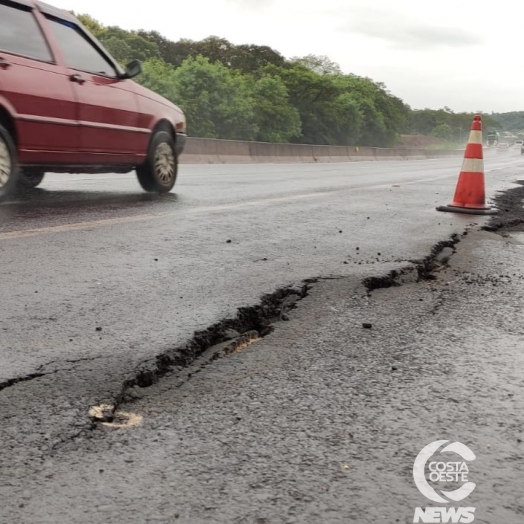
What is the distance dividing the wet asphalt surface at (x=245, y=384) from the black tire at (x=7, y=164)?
4.48 ft

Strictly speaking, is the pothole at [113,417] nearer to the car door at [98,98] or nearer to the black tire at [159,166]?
the car door at [98,98]

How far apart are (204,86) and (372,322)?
178ft

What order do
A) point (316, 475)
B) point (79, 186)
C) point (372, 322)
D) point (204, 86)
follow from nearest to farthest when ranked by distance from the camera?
point (316, 475) < point (372, 322) < point (79, 186) < point (204, 86)

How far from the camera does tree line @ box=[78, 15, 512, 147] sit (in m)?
54.8

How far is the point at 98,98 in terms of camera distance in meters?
6.86

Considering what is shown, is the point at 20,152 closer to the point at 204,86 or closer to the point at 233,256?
the point at 233,256

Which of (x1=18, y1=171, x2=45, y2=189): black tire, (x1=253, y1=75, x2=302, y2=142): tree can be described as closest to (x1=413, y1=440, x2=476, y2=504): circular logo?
(x1=18, y1=171, x2=45, y2=189): black tire

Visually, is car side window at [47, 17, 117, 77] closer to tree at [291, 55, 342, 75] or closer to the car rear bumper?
the car rear bumper

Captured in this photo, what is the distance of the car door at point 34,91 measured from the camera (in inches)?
235

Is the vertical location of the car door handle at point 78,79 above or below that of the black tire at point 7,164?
above

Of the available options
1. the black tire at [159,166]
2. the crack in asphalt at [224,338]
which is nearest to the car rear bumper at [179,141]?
the black tire at [159,166]

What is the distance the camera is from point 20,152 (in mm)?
6152

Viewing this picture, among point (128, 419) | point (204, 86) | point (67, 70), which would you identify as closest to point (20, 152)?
point (67, 70)

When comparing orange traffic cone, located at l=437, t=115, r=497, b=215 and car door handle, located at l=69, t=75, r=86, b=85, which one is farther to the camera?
orange traffic cone, located at l=437, t=115, r=497, b=215
